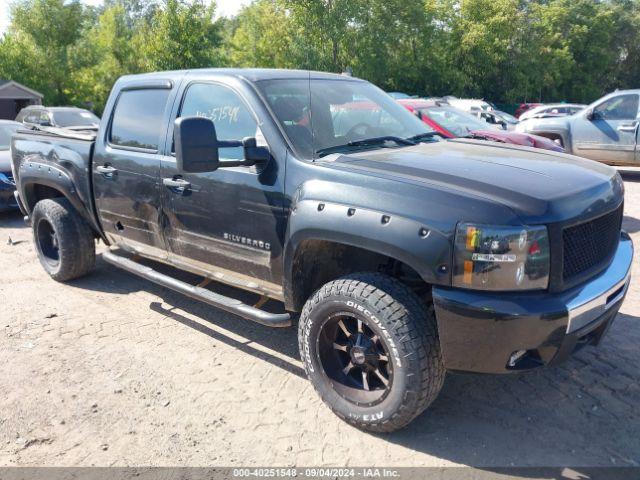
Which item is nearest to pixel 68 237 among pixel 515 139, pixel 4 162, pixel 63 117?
pixel 4 162

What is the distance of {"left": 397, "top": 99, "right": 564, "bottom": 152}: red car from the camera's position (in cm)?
870

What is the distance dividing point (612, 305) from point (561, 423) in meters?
0.71

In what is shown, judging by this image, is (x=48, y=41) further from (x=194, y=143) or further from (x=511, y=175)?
(x=511, y=175)

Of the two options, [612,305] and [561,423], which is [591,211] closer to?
[612,305]

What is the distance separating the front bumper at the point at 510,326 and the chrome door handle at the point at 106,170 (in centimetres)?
295

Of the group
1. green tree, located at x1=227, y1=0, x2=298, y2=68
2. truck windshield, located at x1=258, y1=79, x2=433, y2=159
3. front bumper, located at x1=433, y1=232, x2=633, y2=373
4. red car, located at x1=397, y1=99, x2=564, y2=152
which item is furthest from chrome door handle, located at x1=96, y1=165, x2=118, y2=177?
green tree, located at x1=227, y1=0, x2=298, y2=68

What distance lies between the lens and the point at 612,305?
308cm

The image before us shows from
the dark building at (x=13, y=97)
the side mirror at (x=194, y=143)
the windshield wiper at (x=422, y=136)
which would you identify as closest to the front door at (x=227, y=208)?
the side mirror at (x=194, y=143)

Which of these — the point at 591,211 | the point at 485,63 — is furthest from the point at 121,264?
the point at 485,63

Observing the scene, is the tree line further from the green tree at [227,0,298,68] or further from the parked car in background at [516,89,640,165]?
the parked car in background at [516,89,640,165]

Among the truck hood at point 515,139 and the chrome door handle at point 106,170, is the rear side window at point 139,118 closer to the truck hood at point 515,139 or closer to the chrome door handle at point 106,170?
the chrome door handle at point 106,170

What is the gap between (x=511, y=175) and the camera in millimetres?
3037

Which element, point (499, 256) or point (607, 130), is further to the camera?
point (607, 130)

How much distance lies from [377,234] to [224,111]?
1.60 metres
